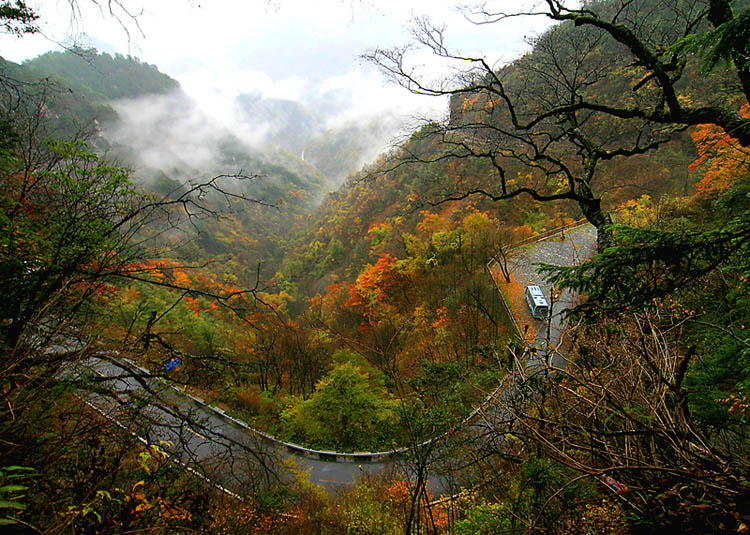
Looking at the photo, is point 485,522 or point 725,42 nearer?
point 725,42

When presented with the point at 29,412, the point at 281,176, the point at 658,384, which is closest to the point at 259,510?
the point at 29,412

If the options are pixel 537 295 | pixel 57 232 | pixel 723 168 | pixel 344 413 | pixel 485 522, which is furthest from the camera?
pixel 537 295

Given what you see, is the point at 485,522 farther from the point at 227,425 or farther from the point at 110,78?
the point at 110,78

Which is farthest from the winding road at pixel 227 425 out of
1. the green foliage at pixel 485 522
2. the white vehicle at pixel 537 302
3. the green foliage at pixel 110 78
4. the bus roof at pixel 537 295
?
the green foliage at pixel 110 78

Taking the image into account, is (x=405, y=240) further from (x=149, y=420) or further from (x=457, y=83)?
(x=149, y=420)

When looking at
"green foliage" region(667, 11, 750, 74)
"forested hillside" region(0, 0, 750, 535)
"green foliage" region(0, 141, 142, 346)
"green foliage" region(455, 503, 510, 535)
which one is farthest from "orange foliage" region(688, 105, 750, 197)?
"green foliage" region(0, 141, 142, 346)

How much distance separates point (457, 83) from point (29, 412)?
6.44m

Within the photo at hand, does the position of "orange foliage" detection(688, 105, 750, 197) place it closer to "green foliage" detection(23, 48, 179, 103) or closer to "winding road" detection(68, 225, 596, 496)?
"winding road" detection(68, 225, 596, 496)

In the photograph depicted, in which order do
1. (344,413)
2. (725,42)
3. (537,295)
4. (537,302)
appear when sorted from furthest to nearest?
(537,295) < (537,302) < (344,413) < (725,42)

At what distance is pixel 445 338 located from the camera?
12148 millimetres

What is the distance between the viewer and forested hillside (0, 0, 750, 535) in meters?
1.95

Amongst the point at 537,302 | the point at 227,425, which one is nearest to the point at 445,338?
the point at 537,302

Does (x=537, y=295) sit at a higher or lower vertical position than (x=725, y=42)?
lower

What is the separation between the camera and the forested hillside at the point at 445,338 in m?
1.95
